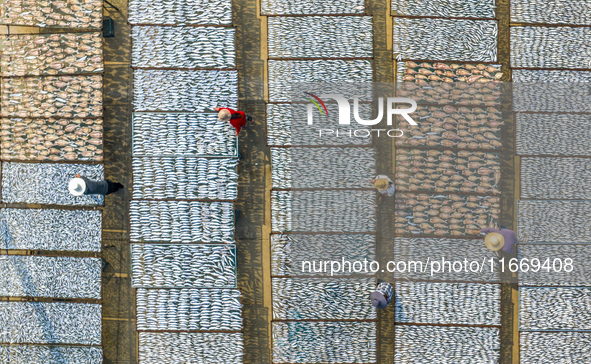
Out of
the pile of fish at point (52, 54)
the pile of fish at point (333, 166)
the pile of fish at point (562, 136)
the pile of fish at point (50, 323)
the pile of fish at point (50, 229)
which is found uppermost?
the pile of fish at point (52, 54)

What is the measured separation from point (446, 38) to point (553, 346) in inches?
319

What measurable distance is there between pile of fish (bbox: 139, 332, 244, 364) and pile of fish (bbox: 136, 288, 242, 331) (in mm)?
191

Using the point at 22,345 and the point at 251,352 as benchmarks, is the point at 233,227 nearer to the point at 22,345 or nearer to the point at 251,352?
the point at 251,352

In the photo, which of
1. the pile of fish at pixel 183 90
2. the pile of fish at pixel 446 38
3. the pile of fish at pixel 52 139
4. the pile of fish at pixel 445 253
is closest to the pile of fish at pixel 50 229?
the pile of fish at pixel 52 139

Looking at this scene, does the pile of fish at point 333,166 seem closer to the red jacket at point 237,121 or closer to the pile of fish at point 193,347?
the red jacket at point 237,121

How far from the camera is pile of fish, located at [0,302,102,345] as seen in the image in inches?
343

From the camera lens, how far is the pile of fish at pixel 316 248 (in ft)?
28.2

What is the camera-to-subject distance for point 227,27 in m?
8.51

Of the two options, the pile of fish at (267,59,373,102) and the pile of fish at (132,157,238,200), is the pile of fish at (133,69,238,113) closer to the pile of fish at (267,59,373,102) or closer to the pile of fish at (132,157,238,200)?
the pile of fish at (267,59,373,102)

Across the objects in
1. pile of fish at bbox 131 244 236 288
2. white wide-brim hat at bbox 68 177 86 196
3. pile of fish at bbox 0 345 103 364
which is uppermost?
white wide-brim hat at bbox 68 177 86 196

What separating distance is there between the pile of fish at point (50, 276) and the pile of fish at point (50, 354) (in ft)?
4.39

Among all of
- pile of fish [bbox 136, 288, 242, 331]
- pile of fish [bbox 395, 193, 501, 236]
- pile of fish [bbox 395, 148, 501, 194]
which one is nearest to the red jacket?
pile of fish [bbox 136, 288, 242, 331]

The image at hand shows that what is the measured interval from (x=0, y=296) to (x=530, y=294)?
13.6m

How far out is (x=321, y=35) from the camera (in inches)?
336
